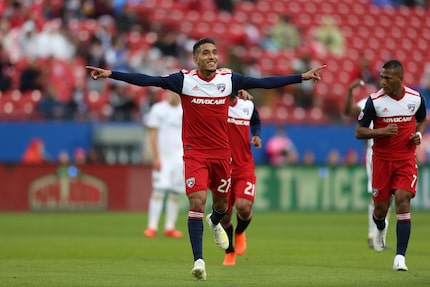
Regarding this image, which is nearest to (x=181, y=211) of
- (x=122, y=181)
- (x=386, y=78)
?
(x=122, y=181)

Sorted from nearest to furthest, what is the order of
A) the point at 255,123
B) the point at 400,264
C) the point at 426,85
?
the point at 400,264 < the point at 255,123 < the point at 426,85

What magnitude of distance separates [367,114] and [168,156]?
269 inches

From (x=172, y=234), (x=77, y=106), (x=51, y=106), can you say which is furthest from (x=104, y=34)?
(x=172, y=234)

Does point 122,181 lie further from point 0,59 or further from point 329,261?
point 329,261

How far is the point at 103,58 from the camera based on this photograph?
27344mm

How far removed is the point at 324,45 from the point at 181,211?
10.0m

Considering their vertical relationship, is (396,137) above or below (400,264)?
above

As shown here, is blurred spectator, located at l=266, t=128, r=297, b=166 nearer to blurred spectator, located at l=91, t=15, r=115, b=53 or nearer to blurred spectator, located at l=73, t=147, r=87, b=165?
blurred spectator, located at l=73, t=147, r=87, b=165

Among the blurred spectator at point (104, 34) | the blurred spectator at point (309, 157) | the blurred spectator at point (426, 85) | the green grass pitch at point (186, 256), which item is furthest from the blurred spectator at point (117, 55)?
the blurred spectator at point (426, 85)

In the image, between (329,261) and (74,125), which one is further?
(74,125)

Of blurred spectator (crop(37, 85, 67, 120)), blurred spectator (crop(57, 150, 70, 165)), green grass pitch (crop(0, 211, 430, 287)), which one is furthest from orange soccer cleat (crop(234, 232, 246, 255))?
blurred spectator (crop(37, 85, 67, 120))

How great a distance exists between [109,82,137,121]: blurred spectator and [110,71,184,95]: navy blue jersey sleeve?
15.0 metres

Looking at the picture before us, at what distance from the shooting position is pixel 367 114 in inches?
460

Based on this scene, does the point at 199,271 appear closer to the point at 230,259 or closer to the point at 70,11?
the point at 230,259
